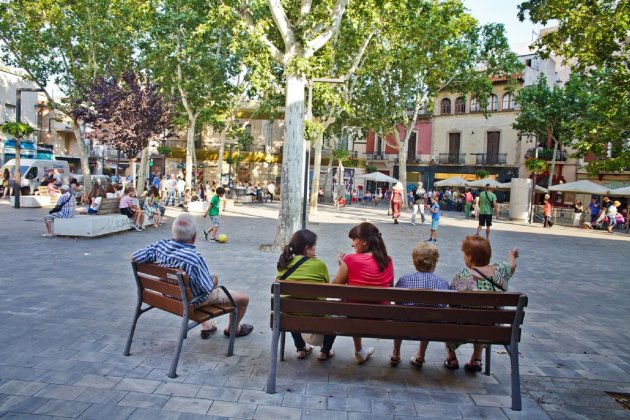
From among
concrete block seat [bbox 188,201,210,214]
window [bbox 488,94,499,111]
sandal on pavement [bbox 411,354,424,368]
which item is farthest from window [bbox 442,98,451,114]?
sandal on pavement [bbox 411,354,424,368]

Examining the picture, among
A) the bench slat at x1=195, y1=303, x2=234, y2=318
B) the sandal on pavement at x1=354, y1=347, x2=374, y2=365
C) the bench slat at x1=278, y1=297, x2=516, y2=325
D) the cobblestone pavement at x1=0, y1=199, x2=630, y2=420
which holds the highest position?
the bench slat at x1=278, y1=297, x2=516, y2=325

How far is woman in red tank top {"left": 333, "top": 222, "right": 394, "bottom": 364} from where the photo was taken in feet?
13.7

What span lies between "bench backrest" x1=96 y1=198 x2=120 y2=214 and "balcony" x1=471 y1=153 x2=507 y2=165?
3607 centimetres

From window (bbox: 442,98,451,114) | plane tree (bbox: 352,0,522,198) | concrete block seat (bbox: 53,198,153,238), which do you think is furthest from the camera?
window (bbox: 442,98,451,114)

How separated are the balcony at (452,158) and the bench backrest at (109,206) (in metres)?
37.0

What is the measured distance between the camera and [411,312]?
11.8ft

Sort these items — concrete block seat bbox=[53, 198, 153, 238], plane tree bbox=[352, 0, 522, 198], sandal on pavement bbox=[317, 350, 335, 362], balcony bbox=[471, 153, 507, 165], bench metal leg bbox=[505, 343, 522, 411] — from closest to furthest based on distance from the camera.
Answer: bench metal leg bbox=[505, 343, 522, 411] < sandal on pavement bbox=[317, 350, 335, 362] < concrete block seat bbox=[53, 198, 153, 238] < plane tree bbox=[352, 0, 522, 198] < balcony bbox=[471, 153, 507, 165]

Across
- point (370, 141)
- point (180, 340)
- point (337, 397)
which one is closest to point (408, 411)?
point (337, 397)

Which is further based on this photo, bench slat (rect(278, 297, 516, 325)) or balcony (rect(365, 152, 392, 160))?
balcony (rect(365, 152, 392, 160))

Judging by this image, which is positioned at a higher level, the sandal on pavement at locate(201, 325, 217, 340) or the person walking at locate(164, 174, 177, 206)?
the person walking at locate(164, 174, 177, 206)

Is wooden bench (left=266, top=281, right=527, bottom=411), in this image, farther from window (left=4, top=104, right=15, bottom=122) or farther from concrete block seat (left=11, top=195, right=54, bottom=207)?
window (left=4, top=104, right=15, bottom=122)

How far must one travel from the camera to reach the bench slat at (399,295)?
3559 mm

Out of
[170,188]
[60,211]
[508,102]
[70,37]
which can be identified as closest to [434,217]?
[60,211]

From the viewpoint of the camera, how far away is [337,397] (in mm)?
3596
